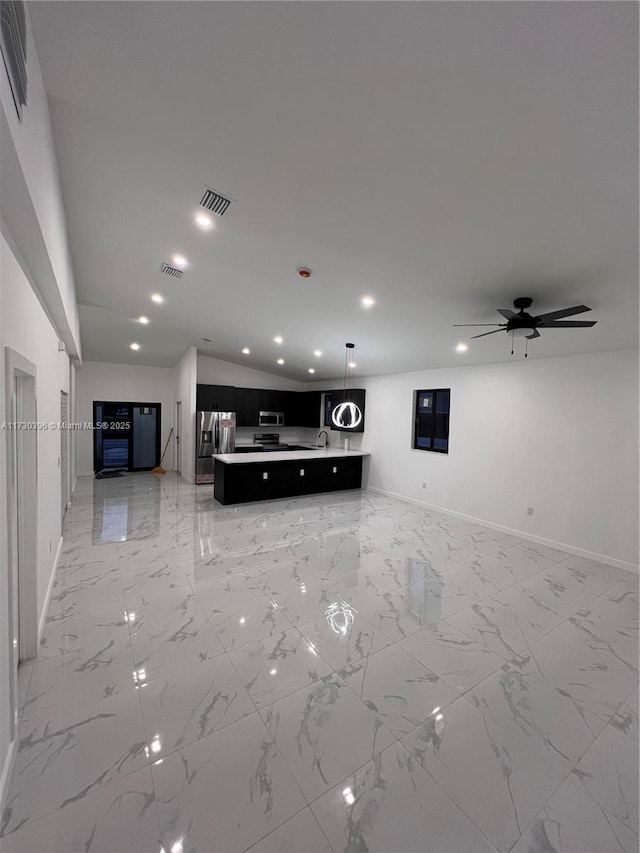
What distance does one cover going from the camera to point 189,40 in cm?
138

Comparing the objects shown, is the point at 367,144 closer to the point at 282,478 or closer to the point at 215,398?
the point at 282,478

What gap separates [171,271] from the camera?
3.84 meters

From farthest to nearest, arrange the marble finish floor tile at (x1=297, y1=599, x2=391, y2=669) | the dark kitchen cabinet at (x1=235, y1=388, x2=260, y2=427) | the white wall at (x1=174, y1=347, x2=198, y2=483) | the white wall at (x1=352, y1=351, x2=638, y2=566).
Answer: the dark kitchen cabinet at (x1=235, y1=388, x2=260, y2=427), the white wall at (x1=174, y1=347, x2=198, y2=483), the white wall at (x1=352, y1=351, x2=638, y2=566), the marble finish floor tile at (x1=297, y1=599, x2=391, y2=669)

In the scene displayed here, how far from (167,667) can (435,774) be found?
1.65 m

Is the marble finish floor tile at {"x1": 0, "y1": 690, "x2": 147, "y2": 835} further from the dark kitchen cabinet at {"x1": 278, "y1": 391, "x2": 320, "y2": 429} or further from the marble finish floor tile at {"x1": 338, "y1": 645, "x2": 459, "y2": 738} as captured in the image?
the dark kitchen cabinet at {"x1": 278, "y1": 391, "x2": 320, "y2": 429}

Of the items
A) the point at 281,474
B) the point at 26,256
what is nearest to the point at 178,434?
the point at 281,474

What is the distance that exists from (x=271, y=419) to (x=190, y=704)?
704 centimetres

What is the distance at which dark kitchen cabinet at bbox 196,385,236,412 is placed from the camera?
7.59 m

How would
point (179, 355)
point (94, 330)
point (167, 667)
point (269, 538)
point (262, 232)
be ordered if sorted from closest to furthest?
1. point (167, 667)
2. point (262, 232)
3. point (269, 538)
4. point (94, 330)
5. point (179, 355)

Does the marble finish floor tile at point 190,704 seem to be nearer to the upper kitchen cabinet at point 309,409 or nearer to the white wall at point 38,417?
the white wall at point 38,417

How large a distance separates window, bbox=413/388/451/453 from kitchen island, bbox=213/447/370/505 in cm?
139

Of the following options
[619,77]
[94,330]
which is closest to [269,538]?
[619,77]

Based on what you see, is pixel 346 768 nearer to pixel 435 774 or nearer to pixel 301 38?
pixel 435 774

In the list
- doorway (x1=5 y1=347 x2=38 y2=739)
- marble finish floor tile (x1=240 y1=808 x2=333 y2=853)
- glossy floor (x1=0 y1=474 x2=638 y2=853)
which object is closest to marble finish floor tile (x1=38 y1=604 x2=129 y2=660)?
glossy floor (x1=0 y1=474 x2=638 y2=853)
